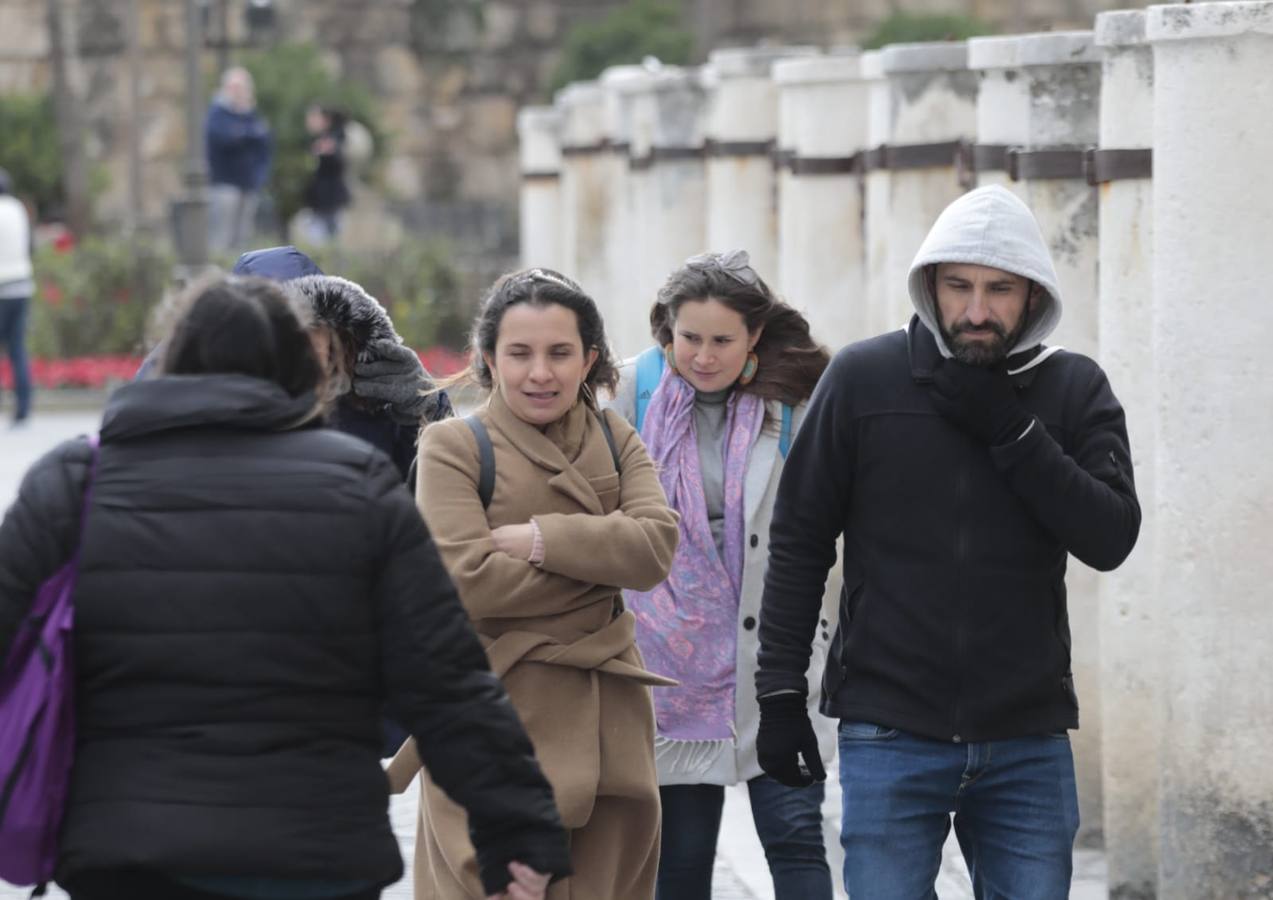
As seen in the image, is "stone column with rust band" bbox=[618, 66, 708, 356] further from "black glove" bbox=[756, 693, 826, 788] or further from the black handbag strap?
"black glove" bbox=[756, 693, 826, 788]

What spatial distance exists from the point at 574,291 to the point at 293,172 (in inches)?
1034

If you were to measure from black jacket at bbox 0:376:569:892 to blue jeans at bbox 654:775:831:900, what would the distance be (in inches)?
77.7

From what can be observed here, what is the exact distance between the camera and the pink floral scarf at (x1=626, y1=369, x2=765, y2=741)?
554cm

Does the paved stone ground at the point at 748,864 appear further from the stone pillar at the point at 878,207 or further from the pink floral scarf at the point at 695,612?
the stone pillar at the point at 878,207

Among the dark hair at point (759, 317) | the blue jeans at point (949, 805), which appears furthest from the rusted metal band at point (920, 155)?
the blue jeans at point (949, 805)

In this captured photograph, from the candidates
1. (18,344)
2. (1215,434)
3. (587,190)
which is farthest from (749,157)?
(18,344)

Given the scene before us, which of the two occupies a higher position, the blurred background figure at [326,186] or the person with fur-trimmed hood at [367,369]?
the person with fur-trimmed hood at [367,369]

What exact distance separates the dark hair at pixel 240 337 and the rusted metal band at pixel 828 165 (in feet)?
21.7

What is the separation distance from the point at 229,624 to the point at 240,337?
0.38 m

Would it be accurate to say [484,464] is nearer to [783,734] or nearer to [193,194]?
[783,734]

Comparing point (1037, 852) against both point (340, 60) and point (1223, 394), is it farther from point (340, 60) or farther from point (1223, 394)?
point (340, 60)

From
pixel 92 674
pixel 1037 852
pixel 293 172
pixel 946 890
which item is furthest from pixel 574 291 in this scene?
pixel 293 172

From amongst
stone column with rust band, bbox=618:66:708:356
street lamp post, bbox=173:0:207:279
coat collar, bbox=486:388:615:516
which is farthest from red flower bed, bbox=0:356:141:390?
coat collar, bbox=486:388:615:516

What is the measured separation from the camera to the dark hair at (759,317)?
5633mm
